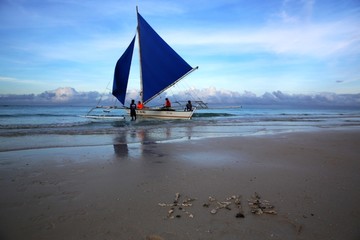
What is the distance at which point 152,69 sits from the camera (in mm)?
24156

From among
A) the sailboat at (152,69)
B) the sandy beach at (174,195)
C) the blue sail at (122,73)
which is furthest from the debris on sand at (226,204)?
the blue sail at (122,73)

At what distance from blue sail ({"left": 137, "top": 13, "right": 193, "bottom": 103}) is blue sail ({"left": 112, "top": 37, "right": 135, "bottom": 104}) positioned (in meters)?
1.33

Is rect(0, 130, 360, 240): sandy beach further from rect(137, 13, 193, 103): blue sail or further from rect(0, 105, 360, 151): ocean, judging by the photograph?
rect(137, 13, 193, 103): blue sail

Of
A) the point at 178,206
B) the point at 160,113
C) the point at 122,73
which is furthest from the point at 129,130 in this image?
the point at 178,206

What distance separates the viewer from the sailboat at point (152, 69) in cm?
2420

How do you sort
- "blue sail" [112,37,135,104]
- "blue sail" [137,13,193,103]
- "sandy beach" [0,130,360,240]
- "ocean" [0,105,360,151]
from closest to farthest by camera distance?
"sandy beach" [0,130,360,240], "ocean" [0,105,360,151], "blue sail" [137,13,193,103], "blue sail" [112,37,135,104]

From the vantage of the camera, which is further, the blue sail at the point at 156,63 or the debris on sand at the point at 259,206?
the blue sail at the point at 156,63

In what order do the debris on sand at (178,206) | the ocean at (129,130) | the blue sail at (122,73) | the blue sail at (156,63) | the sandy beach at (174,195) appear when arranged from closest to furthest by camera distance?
the sandy beach at (174,195), the debris on sand at (178,206), the ocean at (129,130), the blue sail at (156,63), the blue sail at (122,73)

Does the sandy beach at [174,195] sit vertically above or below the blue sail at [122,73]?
below

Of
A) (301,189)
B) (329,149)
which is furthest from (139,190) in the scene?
(329,149)

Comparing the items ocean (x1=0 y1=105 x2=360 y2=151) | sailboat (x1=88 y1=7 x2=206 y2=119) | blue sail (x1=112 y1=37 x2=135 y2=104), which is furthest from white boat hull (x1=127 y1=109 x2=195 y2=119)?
blue sail (x1=112 y1=37 x2=135 y2=104)

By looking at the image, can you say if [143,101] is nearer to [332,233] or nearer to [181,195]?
[181,195]

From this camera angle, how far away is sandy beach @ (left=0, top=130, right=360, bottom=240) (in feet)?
10.0

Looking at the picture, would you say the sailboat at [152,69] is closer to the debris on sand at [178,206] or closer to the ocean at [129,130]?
the ocean at [129,130]
